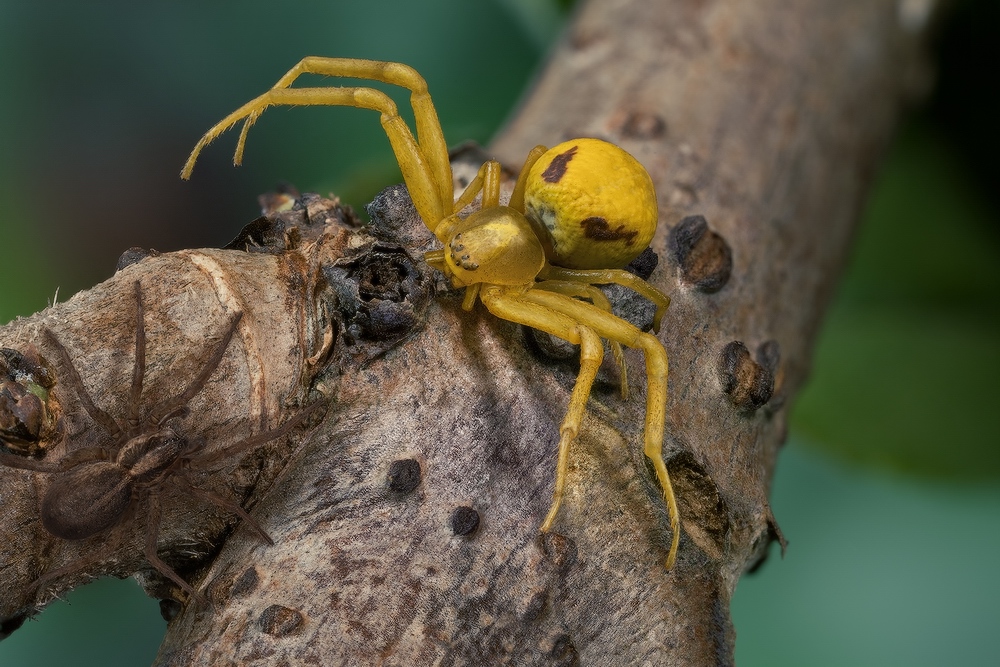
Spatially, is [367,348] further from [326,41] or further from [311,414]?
[326,41]

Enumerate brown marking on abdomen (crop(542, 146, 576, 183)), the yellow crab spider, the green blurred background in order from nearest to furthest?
the yellow crab spider < brown marking on abdomen (crop(542, 146, 576, 183)) < the green blurred background

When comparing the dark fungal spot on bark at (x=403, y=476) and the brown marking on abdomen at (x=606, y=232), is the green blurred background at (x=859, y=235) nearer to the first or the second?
the brown marking on abdomen at (x=606, y=232)

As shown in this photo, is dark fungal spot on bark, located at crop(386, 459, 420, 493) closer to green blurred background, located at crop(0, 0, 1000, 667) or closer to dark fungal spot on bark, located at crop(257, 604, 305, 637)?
dark fungal spot on bark, located at crop(257, 604, 305, 637)

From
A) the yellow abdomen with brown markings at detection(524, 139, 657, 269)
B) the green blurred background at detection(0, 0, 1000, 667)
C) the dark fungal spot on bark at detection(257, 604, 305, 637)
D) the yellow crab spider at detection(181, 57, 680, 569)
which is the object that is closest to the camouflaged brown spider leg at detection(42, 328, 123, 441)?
the dark fungal spot on bark at detection(257, 604, 305, 637)

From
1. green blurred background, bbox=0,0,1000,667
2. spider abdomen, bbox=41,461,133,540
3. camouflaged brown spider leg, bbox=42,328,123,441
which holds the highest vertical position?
camouflaged brown spider leg, bbox=42,328,123,441

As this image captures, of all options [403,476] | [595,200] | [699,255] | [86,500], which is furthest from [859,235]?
[86,500]

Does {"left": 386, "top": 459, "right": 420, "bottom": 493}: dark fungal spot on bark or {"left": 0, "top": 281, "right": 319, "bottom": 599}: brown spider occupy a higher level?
{"left": 0, "top": 281, "right": 319, "bottom": 599}: brown spider

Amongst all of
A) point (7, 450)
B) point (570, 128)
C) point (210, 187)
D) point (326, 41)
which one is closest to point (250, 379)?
point (7, 450)
